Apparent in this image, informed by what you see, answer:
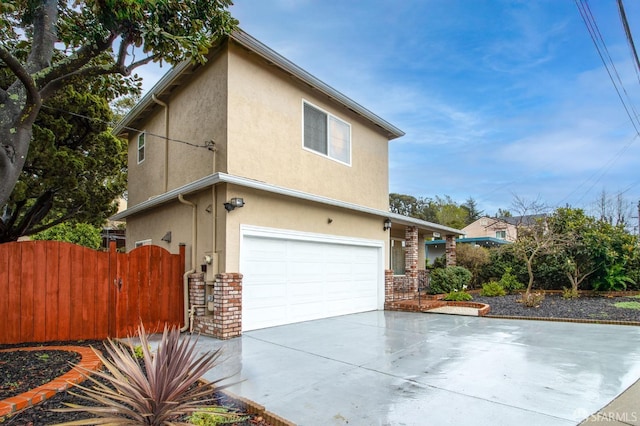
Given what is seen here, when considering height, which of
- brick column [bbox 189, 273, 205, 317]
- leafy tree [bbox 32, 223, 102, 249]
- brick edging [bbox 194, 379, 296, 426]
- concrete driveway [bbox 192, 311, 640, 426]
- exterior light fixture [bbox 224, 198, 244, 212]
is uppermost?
exterior light fixture [bbox 224, 198, 244, 212]

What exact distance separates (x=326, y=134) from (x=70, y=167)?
315 inches

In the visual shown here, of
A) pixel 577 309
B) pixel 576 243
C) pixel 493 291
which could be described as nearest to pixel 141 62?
pixel 577 309

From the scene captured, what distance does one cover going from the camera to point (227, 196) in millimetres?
7691

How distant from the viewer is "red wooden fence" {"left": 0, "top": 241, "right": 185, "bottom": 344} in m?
6.32

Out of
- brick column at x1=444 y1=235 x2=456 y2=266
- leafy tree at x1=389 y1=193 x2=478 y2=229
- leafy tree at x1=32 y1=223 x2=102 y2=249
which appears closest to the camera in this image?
brick column at x1=444 y1=235 x2=456 y2=266

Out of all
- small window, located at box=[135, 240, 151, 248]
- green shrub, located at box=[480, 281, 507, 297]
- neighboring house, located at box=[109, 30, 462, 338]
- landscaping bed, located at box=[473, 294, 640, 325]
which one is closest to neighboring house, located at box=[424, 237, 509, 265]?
green shrub, located at box=[480, 281, 507, 297]

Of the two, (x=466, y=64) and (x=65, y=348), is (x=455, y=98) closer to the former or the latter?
(x=466, y=64)

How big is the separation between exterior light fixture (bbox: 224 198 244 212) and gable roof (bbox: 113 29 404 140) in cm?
282

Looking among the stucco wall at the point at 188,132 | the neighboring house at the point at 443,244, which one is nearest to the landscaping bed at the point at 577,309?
the neighboring house at the point at 443,244

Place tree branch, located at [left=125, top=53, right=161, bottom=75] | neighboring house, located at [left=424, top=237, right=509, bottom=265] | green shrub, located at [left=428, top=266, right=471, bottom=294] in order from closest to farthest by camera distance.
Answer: tree branch, located at [left=125, top=53, right=161, bottom=75] → green shrub, located at [left=428, top=266, right=471, bottom=294] → neighboring house, located at [left=424, top=237, right=509, bottom=265]

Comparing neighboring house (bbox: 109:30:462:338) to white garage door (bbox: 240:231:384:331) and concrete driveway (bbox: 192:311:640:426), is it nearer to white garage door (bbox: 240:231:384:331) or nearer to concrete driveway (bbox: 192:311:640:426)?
white garage door (bbox: 240:231:384:331)

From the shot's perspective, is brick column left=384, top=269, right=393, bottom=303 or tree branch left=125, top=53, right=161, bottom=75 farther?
brick column left=384, top=269, right=393, bottom=303

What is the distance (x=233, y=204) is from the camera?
762 centimetres

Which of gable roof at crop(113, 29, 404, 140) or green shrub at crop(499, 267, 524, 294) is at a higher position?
gable roof at crop(113, 29, 404, 140)
